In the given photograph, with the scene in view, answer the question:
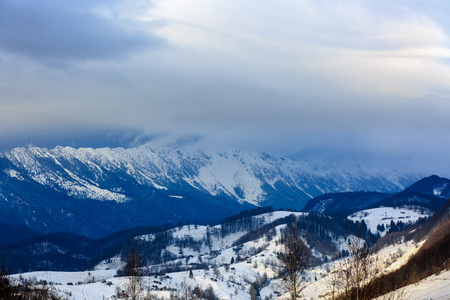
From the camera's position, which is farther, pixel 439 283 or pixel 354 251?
pixel 439 283

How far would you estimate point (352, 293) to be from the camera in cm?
4431

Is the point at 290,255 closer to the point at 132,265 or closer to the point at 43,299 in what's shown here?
the point at 132,265

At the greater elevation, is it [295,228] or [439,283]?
[295,228]

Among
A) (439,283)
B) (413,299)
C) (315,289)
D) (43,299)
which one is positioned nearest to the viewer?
(413,299)

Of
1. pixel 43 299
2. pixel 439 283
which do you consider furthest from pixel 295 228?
pixel 43 299

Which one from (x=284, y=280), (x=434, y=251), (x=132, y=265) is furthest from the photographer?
(x=434, y=251)

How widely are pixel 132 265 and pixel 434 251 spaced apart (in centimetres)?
14835

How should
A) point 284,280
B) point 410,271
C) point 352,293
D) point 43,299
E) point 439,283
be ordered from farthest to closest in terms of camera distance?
point 410,271 < point 43,299 < point 439,283 < point 284,280 < point 352,293

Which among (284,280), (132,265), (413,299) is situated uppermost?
(132,265)

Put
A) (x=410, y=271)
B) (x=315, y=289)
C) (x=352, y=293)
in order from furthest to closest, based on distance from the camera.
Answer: (x=315, y=289)
(x=410, y=271)
(x=352, y=293)

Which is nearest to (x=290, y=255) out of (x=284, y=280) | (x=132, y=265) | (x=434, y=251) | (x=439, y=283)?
(x=284, y=280)

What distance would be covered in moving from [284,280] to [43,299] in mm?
77339

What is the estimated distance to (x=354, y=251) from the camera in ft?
147

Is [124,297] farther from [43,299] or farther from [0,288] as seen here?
[0,288]
